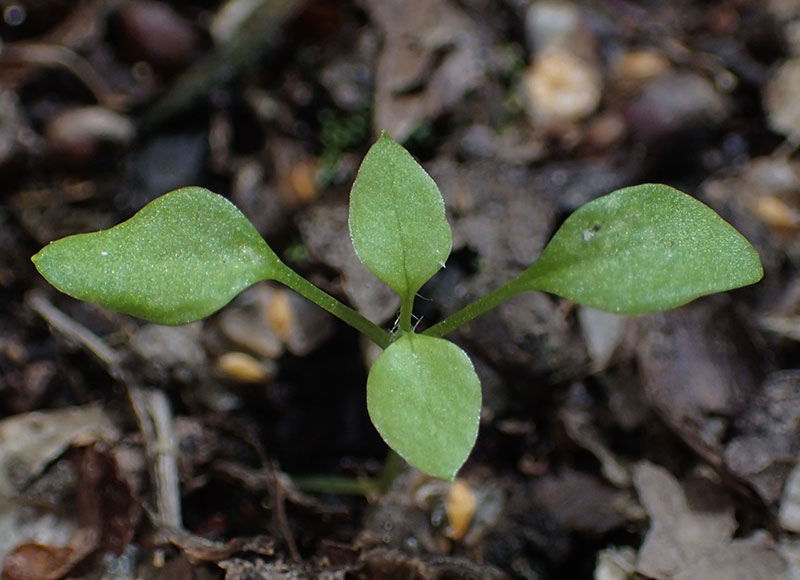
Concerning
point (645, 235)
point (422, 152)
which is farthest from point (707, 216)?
point (422, 152)

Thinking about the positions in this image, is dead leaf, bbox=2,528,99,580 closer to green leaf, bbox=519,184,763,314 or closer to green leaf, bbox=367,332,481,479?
green leaf, bbox=367,332,481,479

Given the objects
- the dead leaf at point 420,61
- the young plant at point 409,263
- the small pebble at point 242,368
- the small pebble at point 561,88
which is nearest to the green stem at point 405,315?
the young plant at point 409,263

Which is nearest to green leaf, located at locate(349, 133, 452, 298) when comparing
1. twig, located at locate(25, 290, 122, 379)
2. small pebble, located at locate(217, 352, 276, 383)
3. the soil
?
the soil

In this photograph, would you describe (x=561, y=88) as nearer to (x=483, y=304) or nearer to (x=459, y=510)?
(x=483, y=304)

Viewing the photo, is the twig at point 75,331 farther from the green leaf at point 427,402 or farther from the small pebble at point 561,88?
the small pebble at point 561,88

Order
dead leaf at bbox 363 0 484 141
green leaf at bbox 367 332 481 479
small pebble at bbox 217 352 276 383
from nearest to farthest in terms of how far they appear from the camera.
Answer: green leaf at bbox 367 332 481 479 < small pebble at bbox 217 352 276 383 < dead leaf at bbox 363 0 484 141

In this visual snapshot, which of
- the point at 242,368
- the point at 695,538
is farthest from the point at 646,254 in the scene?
the point at 242,368

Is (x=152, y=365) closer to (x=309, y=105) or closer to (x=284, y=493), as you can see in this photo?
(x=284, y=493)
